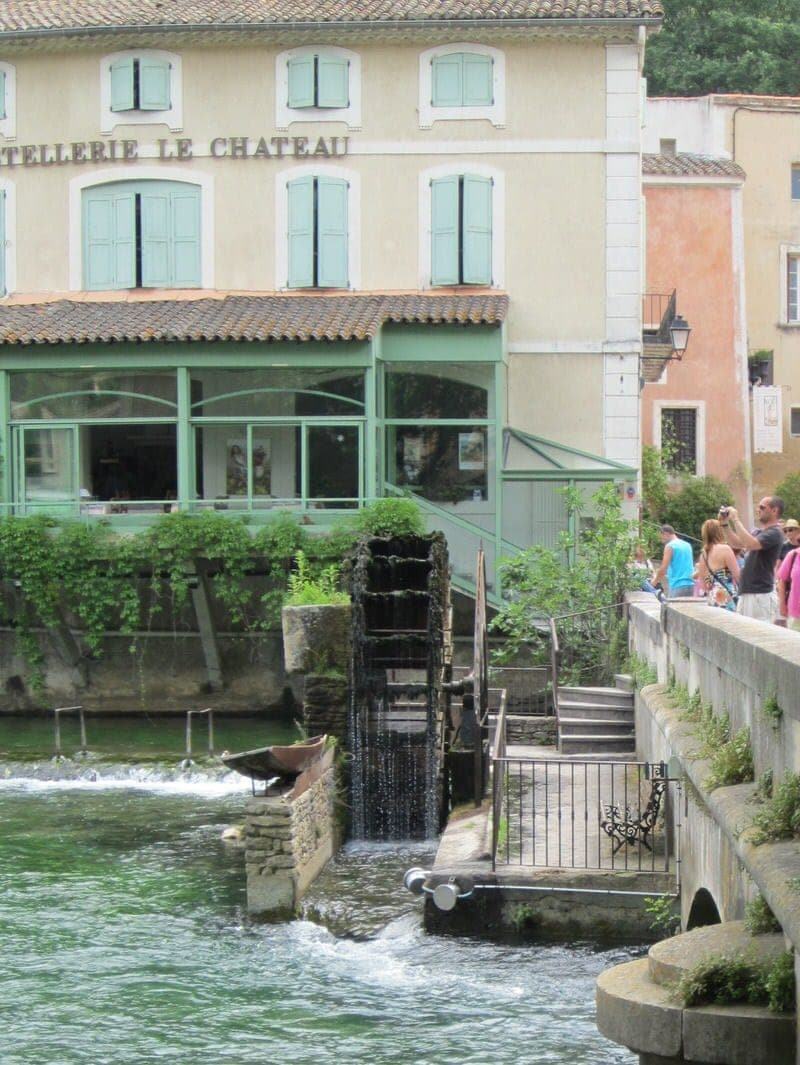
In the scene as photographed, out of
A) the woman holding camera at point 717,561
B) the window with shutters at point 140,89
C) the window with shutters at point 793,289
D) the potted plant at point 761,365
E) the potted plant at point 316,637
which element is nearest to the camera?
the woman holding camera at point 717,561

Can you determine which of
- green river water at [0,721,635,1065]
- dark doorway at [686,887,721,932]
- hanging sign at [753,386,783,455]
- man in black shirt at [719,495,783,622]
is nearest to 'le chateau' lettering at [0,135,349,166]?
hanging sign at [753,386,783,455]

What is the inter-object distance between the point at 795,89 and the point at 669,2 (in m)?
5.49

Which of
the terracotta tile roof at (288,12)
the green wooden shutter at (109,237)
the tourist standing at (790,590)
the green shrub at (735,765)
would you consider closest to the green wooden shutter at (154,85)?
the terracotta tile roof at (288,12)

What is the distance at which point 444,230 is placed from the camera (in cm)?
2798

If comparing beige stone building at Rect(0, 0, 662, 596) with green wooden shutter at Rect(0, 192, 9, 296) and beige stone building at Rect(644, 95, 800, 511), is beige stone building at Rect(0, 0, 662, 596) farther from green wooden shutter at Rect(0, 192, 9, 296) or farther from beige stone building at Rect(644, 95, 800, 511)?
beige stone building at Rect(644, 95, 800, 511)

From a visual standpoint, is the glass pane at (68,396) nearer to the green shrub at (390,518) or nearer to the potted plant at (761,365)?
the green shrub at (390,518)

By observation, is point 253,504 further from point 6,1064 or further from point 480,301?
point 6,1064

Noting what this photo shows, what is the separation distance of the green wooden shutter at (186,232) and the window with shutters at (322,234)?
67.4 inches

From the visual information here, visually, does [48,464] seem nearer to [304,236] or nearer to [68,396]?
[68,396]

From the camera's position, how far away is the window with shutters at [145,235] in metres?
28.3

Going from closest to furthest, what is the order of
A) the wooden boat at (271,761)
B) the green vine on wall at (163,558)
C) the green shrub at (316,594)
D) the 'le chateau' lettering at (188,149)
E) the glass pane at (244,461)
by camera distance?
the wooden boat at (271,761) → the green shrub at (316,594) → the green vine on wall at (163,558) → the glass pane at (244,461) → the 'le chateau' lettering at (188,149)

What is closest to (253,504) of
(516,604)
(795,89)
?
(516,604)

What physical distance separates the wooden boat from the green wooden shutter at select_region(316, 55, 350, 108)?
1570cm

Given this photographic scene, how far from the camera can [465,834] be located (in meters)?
14.7
